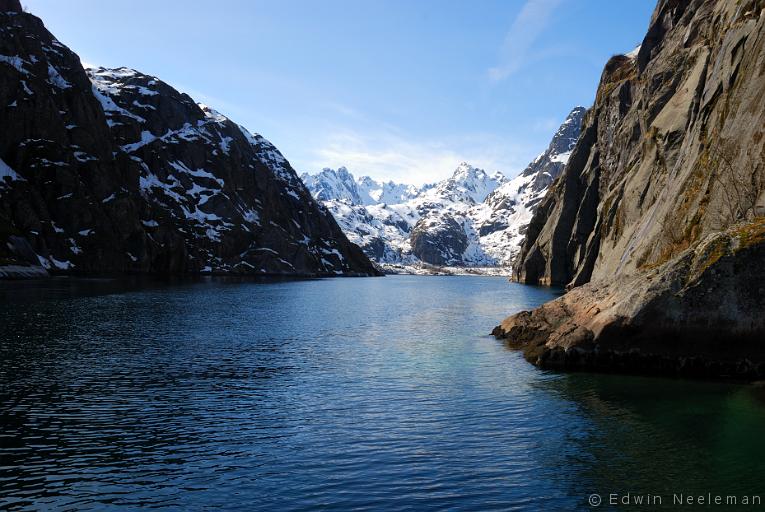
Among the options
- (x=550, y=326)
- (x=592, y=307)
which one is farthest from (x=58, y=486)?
(x=550, y=326)

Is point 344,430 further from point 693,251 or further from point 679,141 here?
point 679,141

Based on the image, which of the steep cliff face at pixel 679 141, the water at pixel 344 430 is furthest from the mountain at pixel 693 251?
the water at pixel 344 430

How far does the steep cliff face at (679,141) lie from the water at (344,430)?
1763cm

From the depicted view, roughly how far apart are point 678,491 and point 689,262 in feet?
72.5

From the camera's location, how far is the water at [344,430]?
18.9 metres

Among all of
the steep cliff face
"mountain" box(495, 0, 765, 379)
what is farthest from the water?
the steep cliff face

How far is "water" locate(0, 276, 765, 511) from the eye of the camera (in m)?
18.9

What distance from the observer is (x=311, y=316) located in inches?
3199

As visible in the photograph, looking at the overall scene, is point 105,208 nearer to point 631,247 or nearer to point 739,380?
point 631,247

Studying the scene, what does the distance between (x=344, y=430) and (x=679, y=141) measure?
64.2 meters

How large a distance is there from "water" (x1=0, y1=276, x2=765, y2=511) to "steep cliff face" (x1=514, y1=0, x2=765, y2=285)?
17631 millimetres

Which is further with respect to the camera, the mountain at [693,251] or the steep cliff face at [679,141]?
the steep cliff face at [679,141]

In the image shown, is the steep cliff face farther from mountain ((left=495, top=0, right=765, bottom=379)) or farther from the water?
the water

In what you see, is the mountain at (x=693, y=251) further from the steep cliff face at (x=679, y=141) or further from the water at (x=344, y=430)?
the water at (x=344, y=430)
